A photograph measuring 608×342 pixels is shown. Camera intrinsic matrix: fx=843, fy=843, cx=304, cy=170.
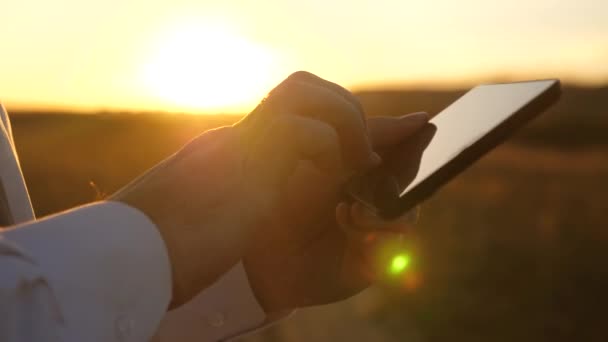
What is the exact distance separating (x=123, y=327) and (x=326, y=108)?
55 centimetres

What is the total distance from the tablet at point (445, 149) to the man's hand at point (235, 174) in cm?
15

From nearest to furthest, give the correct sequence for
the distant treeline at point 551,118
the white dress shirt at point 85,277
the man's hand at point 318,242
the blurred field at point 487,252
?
the white dress shirt at point 85,277, the man's hand at point 318,242, the blurred field at point 487,252, the distant treeline at point 551,118

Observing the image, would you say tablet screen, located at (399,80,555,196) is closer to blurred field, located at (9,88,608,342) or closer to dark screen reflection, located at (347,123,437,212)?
dark screen reflection, located at (347,123,437,212)

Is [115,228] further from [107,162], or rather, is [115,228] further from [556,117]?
[556,117]

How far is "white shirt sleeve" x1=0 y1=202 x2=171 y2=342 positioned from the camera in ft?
3.77

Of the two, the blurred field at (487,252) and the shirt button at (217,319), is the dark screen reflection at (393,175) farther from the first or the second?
the shirt button at (217,319)

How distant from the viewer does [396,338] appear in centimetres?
557

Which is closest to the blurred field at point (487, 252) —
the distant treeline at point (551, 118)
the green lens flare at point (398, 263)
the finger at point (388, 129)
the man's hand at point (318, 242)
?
A: the green lens flare at point (398, 263)

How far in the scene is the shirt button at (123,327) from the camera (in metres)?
1.25

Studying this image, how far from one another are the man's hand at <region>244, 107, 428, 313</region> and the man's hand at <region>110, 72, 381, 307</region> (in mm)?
425

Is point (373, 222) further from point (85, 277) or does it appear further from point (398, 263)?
point (85, 277)

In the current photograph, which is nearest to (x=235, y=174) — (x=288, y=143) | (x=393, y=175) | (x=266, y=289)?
(x=288, y=143)

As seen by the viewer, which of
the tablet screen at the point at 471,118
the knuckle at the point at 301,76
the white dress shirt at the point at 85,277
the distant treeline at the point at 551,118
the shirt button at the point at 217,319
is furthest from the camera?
the distant treeline at the point at 551,118

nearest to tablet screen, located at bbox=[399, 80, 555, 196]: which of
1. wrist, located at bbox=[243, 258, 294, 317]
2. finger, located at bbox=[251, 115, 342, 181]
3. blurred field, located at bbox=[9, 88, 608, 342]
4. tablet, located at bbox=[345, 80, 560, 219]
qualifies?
tablet, located at bbox=[345, 80, 560, 219]
